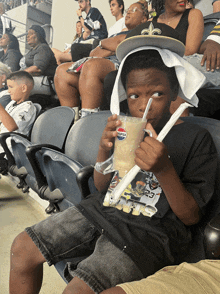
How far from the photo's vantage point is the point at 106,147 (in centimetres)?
63

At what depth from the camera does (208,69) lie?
1008mm

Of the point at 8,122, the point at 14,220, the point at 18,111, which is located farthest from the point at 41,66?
the point at 14,220

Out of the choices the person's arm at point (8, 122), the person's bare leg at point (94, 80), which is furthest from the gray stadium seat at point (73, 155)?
the person's arm at point (8, 122)

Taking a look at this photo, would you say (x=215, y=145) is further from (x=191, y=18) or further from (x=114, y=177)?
(x=191, y=18)

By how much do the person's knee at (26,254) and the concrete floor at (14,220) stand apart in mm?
336

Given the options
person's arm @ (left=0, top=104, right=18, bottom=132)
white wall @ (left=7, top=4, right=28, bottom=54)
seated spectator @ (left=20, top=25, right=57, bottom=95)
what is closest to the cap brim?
person's arm @ (left=0, top=104, right=18, bottom=132)

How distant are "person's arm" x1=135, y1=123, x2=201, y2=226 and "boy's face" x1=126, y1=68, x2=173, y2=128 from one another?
100mm

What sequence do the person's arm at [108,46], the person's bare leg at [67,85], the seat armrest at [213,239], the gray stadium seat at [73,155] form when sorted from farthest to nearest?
the person's bare leg at [67,85]
the person's arm at [108,46]
the gray stadium seat at [73,155]
the seat armrest at [213,239]

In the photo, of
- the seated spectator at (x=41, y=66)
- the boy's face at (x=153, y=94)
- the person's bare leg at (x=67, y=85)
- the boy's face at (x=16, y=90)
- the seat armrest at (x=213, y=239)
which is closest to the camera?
the seat armrest at (x=213, y=239)

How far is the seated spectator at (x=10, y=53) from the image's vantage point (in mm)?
4156

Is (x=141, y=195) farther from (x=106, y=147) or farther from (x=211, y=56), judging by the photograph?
(x=211, y=56)

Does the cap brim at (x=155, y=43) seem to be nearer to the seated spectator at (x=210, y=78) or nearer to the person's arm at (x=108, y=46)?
the seated spectator at (x=210, y=78)

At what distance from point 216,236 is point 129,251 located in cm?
20

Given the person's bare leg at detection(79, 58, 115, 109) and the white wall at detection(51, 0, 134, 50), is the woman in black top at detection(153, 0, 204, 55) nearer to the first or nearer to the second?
the person's bare leg at detection(79, 58, 115, 109)
